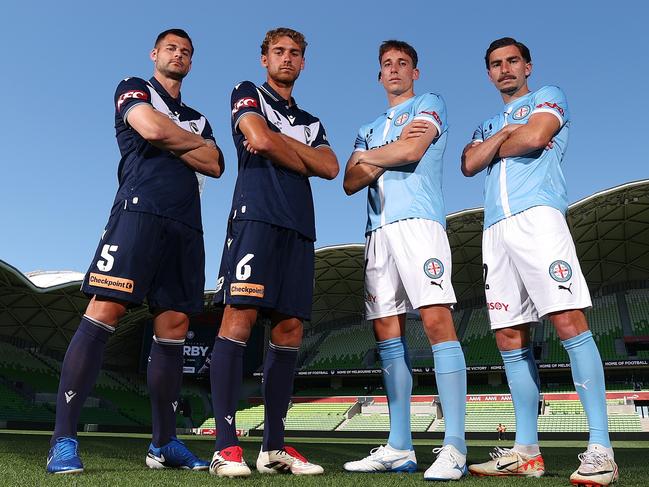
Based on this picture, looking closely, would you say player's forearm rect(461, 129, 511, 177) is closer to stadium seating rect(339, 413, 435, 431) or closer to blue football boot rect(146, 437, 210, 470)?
blue football boot rect(146, 437, 210, 470)

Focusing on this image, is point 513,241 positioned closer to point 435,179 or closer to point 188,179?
point 435,179

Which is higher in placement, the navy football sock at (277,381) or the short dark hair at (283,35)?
the short dark hair at (283,35)

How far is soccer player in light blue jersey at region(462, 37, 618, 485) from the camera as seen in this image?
3.46m

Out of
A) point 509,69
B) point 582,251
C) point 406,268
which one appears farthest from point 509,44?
point 582,251

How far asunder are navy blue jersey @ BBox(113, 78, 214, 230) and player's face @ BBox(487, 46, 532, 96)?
2287 millimetres

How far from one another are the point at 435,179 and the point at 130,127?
6.85ft

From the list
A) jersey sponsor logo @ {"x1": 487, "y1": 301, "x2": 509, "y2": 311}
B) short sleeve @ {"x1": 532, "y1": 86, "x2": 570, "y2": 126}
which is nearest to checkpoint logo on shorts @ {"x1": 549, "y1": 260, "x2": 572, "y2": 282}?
jersey sponsor logo @ {"x1": 487, "y1": 301, "x2": 509, "y2": 311}

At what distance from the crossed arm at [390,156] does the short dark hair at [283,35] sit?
854 mm

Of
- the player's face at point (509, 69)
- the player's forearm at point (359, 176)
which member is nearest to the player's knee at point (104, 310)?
the player's forearm at point (359, 176)

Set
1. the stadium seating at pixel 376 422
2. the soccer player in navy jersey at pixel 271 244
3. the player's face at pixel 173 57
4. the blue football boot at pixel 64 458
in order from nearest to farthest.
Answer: the blue football boot at pixel 64 458 < the soccer player in navy jersey at pixel 271 244 < the player's face at pixel 173 57 < the stadium seating at pixel 376 422

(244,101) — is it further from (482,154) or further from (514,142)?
(514,142)

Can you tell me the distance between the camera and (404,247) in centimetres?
387

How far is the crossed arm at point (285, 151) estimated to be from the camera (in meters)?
3.50

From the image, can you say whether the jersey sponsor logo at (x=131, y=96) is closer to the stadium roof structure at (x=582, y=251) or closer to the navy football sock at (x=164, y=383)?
the navy football sock at (x=164, y=383)
